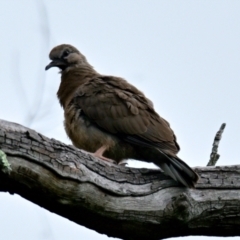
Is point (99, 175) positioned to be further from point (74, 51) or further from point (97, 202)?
point (74, 51)

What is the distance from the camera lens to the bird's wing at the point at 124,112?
507cm

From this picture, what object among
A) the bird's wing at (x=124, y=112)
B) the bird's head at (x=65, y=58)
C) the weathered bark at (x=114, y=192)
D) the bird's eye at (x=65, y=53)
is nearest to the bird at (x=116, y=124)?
the bird's wing at (x=124, y=112)

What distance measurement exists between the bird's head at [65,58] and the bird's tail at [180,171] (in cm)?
265

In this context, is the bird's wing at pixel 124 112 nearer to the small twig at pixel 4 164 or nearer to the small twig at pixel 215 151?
the small twig at pixel 215 151

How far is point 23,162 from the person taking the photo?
345 cm

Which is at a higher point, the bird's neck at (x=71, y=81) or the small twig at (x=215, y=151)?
the bird's neck at (x=71, y=81)

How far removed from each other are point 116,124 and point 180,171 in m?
1.32

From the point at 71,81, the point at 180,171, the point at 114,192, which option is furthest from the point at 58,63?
the point at 114,192

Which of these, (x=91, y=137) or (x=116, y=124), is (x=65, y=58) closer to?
(x=91, y=137)

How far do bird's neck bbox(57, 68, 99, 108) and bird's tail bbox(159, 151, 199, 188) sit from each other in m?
1.77

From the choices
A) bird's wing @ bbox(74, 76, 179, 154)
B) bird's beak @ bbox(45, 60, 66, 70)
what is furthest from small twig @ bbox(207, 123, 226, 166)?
bird's beak @ bbox(45, 60, 66, 70)

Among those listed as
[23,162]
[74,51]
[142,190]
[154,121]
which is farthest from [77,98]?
[23,162]

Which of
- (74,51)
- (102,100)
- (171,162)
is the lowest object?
(171,162)

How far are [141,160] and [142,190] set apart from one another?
1.39 m
